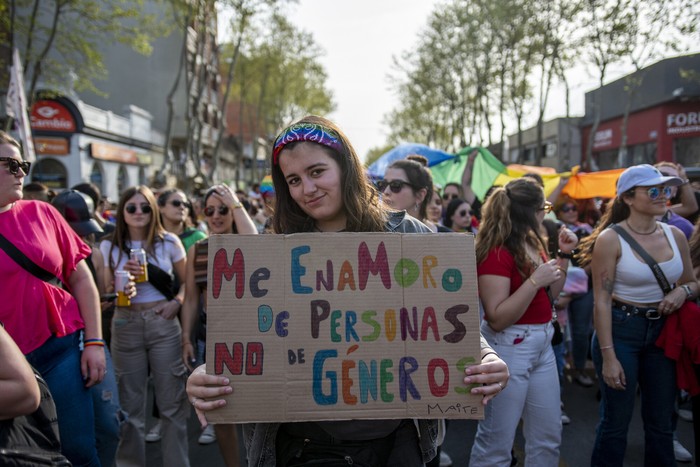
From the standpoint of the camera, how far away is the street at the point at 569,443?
4.35 meters

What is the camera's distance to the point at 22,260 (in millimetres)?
2555

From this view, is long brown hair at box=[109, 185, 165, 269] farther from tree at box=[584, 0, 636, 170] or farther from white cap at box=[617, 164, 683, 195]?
tree at box=[584, 0, 636, 170]

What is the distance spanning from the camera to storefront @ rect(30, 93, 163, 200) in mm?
19484

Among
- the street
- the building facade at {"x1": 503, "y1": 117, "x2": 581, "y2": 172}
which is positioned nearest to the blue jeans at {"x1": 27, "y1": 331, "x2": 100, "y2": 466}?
the street

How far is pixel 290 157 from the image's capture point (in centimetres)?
190

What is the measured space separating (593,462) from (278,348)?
2.73 m

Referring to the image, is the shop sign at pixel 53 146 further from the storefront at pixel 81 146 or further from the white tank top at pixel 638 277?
the white tank top at pixel 638 277

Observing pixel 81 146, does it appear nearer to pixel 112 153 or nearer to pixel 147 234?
pixel 112 153

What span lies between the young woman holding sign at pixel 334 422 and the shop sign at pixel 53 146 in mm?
20676

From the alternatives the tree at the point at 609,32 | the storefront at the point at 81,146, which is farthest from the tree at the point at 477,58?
the storefront at the point at 81,146

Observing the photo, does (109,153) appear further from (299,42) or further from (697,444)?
(697,444)

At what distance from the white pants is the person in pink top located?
2186 millimetres

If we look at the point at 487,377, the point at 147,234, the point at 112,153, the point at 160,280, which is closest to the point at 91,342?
the point at 160,280

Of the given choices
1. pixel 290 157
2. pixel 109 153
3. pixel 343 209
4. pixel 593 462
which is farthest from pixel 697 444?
pixel 109 153
